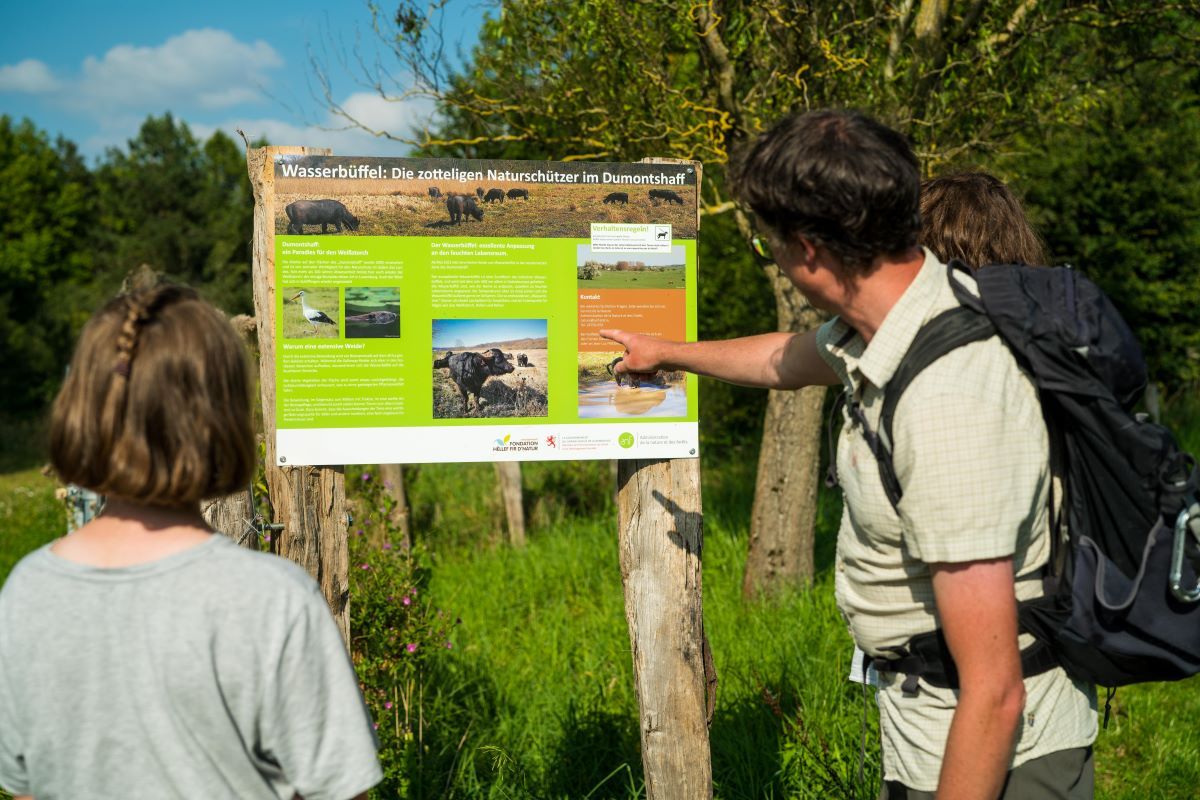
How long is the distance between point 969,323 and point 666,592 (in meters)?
1.52

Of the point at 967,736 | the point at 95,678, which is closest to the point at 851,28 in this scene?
the point at 967,736

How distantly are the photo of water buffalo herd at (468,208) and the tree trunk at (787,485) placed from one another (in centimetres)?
282

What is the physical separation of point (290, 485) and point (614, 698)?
2159 millimetres

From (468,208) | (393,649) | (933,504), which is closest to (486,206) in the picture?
(468,208)

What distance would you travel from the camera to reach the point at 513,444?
2.91m

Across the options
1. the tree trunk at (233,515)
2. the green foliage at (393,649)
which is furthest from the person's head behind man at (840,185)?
the green foliage at (393,649)

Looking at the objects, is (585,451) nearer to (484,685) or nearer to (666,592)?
(666,592)

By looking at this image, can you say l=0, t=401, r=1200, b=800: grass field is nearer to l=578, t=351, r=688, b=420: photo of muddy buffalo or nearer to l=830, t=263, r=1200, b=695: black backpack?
l=578, t=351, r=688, b=420: photo of muddy buffalo

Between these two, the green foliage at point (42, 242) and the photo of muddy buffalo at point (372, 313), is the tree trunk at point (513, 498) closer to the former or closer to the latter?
the photo of muddy buffalo at point (372, 313)

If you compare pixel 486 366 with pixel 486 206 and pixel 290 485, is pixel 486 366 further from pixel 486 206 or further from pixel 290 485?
pixel 290 485

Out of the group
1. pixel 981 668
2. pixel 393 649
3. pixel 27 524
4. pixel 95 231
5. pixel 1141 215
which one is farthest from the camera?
pixel 95 231

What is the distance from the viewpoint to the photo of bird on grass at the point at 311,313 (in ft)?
9.16

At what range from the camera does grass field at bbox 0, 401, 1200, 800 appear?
12.5 feet

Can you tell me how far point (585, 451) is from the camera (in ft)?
9.59
